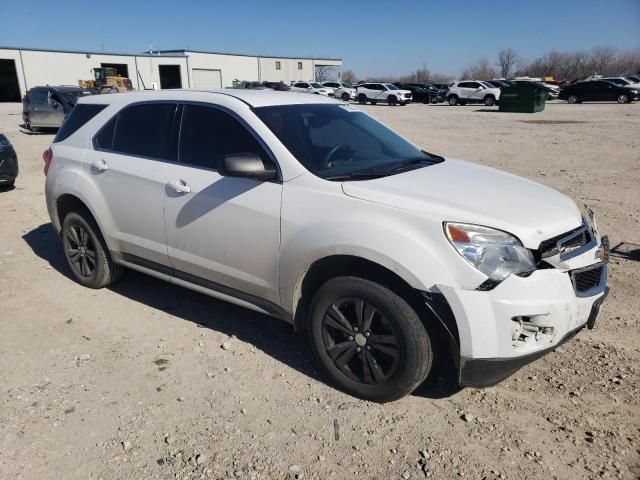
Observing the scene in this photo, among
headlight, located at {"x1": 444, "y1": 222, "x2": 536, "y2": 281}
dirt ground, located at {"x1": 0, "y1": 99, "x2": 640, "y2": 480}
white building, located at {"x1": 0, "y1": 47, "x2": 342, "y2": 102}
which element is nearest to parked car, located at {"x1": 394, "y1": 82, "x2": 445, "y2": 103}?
white building, located at {"x1": 0, "y1": 47, "x2": 342, "y2": 102}

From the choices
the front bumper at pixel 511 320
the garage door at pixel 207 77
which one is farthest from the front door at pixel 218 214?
the garage door at pixel 207 77

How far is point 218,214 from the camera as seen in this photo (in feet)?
11.8

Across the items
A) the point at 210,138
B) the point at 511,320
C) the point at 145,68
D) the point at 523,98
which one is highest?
the point at 210,138

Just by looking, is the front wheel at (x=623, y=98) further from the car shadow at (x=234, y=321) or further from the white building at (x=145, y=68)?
the car shadow at (x=234, y=321)

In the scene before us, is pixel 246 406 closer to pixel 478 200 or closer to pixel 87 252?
pixel 478 200

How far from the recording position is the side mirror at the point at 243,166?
3.23m

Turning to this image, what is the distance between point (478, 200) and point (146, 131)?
2.65 meters

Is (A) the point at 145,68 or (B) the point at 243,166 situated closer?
(B) the point at 243,166

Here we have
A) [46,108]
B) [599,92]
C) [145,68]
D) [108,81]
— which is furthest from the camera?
[145,68]

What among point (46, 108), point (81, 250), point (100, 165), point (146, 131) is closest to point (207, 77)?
point (46, 108)

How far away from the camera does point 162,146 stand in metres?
4.07

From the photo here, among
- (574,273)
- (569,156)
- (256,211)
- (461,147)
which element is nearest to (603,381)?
(574,273)

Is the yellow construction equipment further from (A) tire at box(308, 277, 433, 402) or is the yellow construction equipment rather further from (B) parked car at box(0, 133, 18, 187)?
(A) tire at box(308, 277, 433, 402)

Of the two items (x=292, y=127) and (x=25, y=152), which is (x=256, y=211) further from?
(x=25, y=152)
